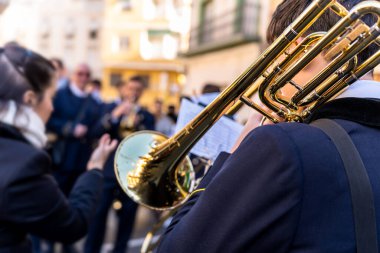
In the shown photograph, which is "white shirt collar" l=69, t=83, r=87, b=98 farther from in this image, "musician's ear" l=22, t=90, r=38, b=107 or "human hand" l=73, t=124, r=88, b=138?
"musician's ear" l=22, t=90, r=38, b=107

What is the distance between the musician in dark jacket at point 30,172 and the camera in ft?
5.95

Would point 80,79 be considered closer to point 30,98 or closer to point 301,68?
point 30,98

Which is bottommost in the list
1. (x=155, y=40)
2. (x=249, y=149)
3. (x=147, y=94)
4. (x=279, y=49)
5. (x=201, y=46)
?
(x=147, y=94)

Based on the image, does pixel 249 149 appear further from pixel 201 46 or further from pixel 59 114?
pixel 201 46

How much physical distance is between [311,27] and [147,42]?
26541 mm

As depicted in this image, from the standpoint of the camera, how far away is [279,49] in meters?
1.17

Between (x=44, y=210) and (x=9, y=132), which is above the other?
(x=9, y=132)

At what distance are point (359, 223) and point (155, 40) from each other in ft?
87.2

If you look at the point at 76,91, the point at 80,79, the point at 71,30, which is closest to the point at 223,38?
the point at 80,79

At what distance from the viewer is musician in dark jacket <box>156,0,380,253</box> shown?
97cm

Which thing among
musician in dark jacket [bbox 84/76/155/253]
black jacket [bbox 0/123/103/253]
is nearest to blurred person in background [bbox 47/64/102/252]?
musician in dark jacket [bbox 84/76/155/253]

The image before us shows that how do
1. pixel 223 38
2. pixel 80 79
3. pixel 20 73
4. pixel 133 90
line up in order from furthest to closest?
pixel 223 38 → pixel 80 79 → pixel 133 90 → pixel 20 73

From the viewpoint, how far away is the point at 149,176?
190 cm

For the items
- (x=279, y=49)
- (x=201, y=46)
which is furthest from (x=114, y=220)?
(x=201, y=46)
